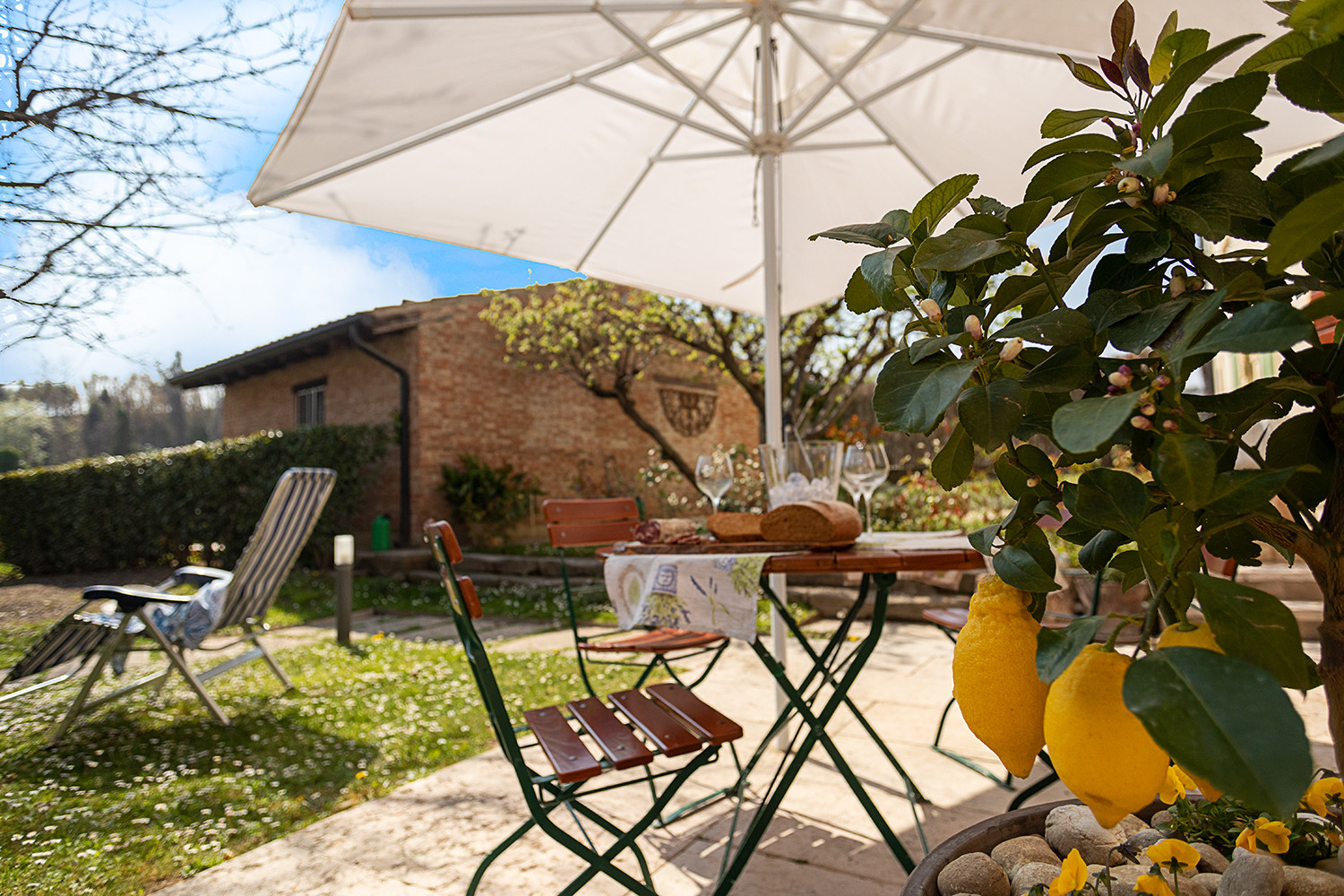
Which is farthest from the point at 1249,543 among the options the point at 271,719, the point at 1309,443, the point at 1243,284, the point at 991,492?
the point at 991,492

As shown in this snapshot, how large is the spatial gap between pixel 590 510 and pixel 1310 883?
2.38m

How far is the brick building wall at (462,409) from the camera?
9859mm

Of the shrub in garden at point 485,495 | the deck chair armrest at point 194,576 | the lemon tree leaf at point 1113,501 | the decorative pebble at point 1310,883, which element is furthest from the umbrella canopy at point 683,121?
the shrub in garden at point 485,495

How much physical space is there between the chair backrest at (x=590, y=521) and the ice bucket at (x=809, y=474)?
2.58ft

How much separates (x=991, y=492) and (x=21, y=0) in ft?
24.9

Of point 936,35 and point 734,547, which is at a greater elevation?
point 936,35

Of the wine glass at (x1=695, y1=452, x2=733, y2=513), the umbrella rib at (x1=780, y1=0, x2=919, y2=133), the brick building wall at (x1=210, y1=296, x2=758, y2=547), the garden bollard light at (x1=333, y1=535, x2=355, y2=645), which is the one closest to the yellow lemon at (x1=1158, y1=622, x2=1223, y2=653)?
the wine glass at (x1=695, y1=452, x2=733, y2=513)

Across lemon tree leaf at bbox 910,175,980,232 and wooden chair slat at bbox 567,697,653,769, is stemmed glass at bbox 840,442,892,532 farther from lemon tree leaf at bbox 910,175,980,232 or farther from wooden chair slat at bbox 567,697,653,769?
lemon tree leaf at bbox 910,175,980,232

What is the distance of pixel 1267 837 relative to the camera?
830 millimetres

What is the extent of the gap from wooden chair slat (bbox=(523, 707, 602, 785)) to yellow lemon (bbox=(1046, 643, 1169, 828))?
3.79 feet

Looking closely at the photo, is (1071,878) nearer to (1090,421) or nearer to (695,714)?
(1090,421)

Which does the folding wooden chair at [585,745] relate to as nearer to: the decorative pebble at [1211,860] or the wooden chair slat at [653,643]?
the wooden chair slat at [653,643]

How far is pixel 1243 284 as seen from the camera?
1.57 feet

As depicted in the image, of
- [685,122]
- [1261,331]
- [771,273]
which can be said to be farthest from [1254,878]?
[685,122]
